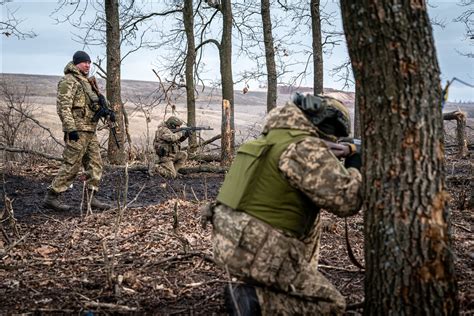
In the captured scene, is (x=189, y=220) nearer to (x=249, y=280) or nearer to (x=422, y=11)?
(x=249, y=280)

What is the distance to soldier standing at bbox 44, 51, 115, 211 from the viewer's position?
7.89 m

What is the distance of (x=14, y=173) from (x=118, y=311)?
9034mm

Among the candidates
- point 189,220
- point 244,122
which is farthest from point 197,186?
point 244,122

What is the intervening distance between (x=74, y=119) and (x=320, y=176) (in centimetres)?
592

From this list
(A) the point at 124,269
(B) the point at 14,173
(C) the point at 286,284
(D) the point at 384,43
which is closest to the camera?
(D) the point at 384,43

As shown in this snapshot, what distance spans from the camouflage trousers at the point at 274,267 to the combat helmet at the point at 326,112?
743 millimetres

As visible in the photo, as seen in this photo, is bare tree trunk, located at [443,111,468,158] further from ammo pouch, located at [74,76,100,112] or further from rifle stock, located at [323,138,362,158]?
rifle stock, located at [323,138,362,158]

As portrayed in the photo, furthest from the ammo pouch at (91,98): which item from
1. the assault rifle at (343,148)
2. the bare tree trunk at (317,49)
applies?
the bare tree trunk at (317,49)

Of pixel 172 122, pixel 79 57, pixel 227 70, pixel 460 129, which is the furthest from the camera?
pixel 227 70

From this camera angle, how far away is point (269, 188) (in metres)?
3.13

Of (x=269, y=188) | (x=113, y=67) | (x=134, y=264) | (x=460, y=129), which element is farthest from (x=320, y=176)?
(x=460, y=129)

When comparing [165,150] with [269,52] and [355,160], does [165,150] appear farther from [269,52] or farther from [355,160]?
[355,160]

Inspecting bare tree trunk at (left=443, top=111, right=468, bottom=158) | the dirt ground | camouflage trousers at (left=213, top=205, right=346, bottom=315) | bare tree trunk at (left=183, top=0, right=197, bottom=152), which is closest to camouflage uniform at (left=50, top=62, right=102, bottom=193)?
the dirt ground

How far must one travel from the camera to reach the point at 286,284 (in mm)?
3182
